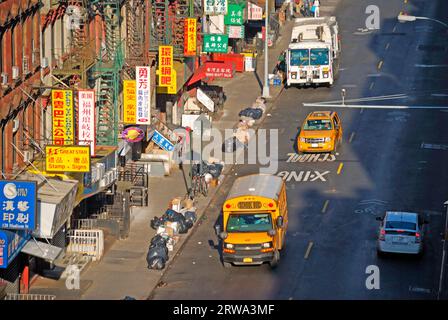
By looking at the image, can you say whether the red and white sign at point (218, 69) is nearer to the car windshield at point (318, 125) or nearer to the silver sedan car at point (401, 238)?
the car windshield at point (318, 125)

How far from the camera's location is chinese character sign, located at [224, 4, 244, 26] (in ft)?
271

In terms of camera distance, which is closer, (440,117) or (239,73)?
(440,117)

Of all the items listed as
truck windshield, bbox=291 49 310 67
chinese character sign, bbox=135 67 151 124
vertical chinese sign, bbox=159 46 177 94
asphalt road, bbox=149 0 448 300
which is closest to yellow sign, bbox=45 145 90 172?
asphalt road, bbox=149 0 448 300

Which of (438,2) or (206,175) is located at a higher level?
(438,2)

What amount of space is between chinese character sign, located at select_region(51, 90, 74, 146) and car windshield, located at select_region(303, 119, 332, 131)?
21522mm

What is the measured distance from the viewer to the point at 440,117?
255 ft

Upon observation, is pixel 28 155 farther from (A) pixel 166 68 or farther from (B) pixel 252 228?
(A) pixel 166 68

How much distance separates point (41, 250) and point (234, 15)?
38081mm

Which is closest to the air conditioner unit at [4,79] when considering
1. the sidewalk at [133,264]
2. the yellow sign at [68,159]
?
the yellow sign at [68,159]

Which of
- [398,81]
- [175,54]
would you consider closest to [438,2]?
[398,81]

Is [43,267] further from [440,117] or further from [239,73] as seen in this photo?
[239,73]

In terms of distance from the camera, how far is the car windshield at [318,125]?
70188mm

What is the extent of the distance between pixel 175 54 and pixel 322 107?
11468mm

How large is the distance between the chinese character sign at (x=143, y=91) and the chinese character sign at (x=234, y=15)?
22383 mm
